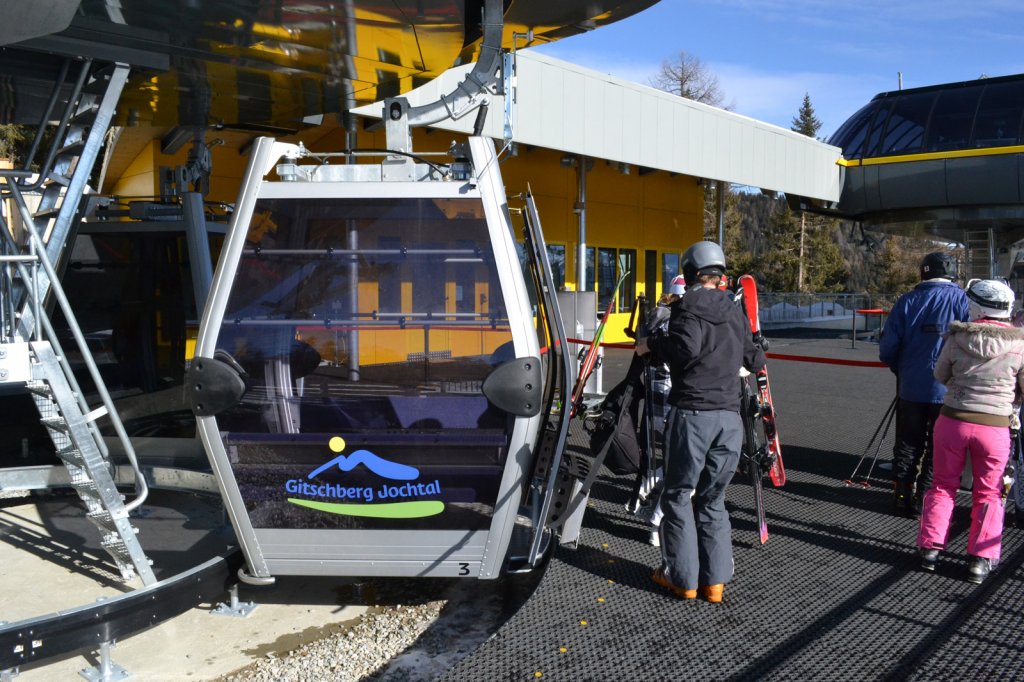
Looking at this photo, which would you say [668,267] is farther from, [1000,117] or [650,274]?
[1000,117]

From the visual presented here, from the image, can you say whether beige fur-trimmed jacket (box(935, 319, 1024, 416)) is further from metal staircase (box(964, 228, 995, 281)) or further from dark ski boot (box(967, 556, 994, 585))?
metal staircase (box(964, 228, 995, 281))

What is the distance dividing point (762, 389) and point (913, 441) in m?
1.08

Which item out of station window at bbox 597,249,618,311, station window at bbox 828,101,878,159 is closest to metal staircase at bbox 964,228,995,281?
station window at bbox 828,101,878,159

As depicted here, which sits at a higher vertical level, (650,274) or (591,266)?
(591,266)

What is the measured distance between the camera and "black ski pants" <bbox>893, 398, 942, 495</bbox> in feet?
19.3

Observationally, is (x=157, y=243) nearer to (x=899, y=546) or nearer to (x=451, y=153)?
(x=451, y=153)

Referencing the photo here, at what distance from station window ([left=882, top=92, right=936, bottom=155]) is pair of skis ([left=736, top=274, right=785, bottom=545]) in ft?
71.6

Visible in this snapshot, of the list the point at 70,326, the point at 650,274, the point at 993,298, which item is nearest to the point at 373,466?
the point at 70,326

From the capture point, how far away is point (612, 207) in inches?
952

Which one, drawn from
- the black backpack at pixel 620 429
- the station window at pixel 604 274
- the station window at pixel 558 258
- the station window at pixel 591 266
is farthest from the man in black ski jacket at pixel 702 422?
the station window at pixel 604 274

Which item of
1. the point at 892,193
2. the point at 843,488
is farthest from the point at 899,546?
the point at 892,193

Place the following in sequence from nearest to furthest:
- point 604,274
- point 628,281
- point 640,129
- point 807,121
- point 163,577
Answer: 1. point 163,577
2. point 640,129
3. point 604,274
4. point 628,281
5. point 807,121

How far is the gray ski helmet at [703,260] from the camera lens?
436cm

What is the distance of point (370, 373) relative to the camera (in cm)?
398
